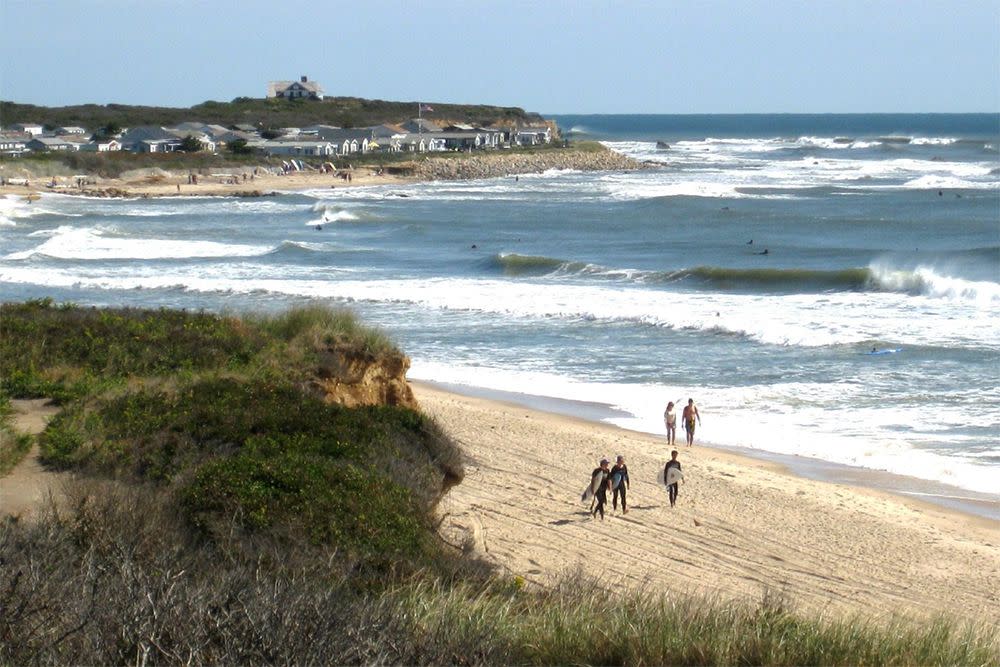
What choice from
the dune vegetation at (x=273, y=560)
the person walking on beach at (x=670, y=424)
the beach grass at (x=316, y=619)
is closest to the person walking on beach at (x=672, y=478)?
the person walking on beach at (x=670, y=424)

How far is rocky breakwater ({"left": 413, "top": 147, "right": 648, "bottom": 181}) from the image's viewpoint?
3519 inches

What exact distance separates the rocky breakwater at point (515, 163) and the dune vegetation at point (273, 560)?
7727cm

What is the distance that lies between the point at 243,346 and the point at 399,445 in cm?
377

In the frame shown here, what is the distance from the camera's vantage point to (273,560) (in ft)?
21.6

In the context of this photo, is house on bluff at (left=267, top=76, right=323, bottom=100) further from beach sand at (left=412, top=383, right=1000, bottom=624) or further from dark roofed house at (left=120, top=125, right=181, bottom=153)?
beach sand at (left=412, top=383, right=1000, bottom=624)

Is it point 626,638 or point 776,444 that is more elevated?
point 626,638

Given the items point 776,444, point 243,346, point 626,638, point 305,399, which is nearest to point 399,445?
point 305,399

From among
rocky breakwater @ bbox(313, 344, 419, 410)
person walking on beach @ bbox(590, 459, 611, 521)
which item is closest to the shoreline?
person walking on beach @ bbox(590, 459, 611, 521)

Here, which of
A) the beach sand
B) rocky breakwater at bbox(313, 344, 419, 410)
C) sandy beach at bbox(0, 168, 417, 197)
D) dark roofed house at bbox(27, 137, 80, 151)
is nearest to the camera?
the beach sand

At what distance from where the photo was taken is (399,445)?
9828mm

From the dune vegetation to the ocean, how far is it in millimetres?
7862

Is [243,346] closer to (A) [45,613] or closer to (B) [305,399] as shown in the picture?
(B) [305,399]

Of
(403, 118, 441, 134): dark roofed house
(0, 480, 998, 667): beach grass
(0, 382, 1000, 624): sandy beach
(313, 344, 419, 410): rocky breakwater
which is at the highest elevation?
(403, 118, 441, 134): dark roofed house

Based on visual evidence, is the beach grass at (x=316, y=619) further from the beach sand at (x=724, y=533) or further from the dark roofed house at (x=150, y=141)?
the dark roofed house at (x=150, y=141)
